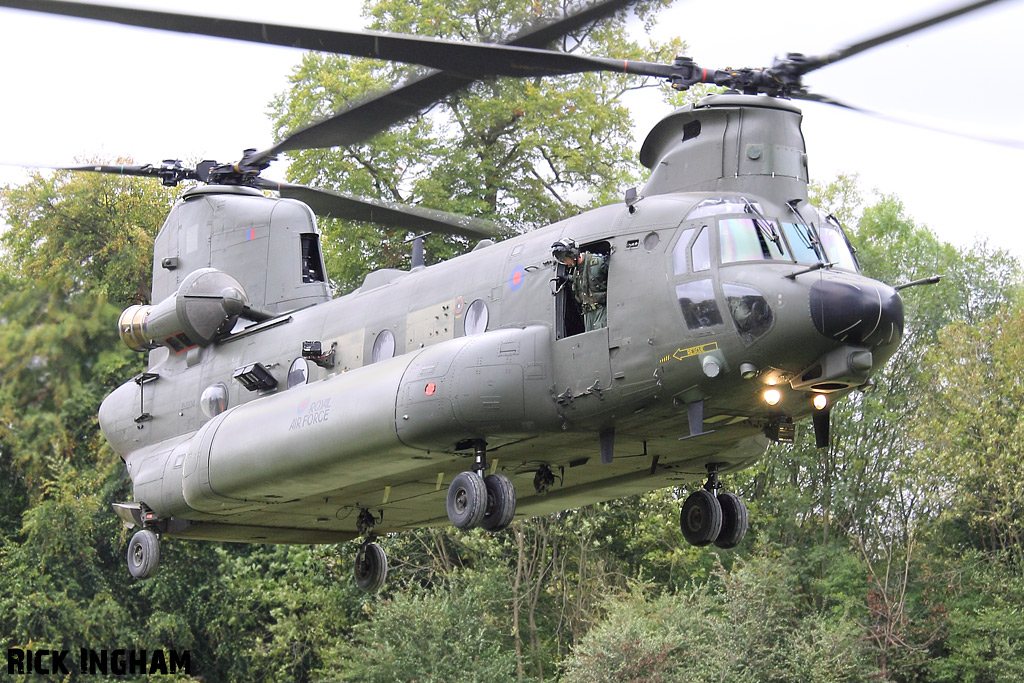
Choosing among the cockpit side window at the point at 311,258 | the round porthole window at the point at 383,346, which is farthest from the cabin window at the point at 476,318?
the cockpit side window at the point at 311,258

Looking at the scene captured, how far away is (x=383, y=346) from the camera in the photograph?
15641 millimetres

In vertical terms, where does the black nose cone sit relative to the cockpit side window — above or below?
below

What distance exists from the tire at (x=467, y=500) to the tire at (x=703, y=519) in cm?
259

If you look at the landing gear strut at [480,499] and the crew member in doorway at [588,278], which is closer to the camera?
the crew member in doorway at [588,278]

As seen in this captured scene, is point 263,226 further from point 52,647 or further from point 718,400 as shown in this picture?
point 52,647

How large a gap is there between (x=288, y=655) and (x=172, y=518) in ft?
47.3

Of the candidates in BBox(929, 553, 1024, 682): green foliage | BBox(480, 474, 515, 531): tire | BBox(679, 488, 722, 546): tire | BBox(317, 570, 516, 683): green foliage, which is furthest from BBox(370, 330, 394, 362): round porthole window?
BBox(929, 553, 1024, 682): green foliage

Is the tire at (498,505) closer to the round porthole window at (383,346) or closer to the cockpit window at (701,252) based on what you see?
the round porthole window at (383,346)

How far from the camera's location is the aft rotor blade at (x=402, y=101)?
1192cm

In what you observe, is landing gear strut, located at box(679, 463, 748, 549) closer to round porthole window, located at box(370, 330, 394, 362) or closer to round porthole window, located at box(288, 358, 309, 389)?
round porthole window, located at box(370, 330, 394, 362)

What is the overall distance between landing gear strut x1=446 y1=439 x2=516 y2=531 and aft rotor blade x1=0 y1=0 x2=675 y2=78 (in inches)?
145

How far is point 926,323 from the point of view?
1316 inches

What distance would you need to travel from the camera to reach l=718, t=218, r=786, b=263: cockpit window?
12523mm

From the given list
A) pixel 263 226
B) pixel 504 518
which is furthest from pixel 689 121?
pixel 263 226
